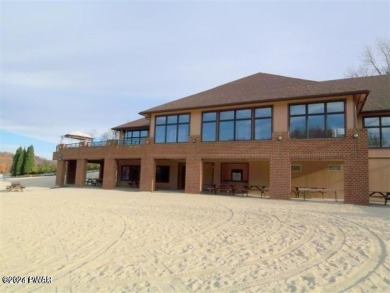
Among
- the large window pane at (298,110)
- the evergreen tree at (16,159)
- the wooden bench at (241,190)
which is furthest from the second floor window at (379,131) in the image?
the evergreen tree at (16,159)

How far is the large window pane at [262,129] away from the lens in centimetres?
1758

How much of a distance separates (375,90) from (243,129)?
32.2 feet

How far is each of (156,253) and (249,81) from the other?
62.6ft

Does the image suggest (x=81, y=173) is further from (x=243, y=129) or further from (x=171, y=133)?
(x=243, y=129)

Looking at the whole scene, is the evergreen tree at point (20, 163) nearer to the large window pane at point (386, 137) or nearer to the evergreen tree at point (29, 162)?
the evergreen tree at point (29, 162)

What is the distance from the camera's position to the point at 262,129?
58.3ft

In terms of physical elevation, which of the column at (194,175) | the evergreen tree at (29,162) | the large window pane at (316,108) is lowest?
the column at (194,175)

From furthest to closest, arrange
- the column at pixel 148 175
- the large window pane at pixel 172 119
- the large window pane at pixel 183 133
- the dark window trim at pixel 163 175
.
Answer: the dark window trim at pixel 163 175 → the column at pixel 148 175 → the large window pane at pixel 172 119 → the large window pane at pixel 183 133

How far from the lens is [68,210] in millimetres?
11891

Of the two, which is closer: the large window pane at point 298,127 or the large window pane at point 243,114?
the large window pane at point 298,127

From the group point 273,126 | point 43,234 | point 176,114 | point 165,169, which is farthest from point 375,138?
point 43,234

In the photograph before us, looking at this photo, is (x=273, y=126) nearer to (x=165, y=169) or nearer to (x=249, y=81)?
(x=249, y=81)

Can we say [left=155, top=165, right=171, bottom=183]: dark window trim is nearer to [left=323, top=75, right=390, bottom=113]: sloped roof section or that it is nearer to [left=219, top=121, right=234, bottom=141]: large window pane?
[left=219, top=121, right=234, bottom=141]: large window pane

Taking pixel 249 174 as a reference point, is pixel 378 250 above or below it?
below
